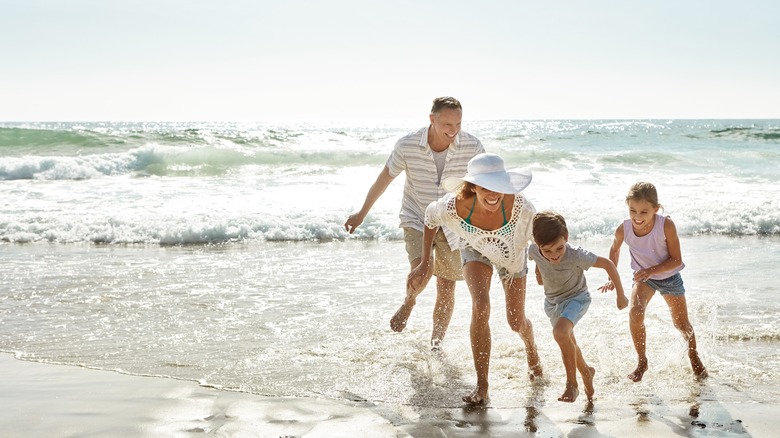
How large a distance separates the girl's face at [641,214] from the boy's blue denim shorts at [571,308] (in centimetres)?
66

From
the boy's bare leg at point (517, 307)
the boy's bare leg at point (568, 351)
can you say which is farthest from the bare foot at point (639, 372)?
the boy's bare leg at point (568, 351)

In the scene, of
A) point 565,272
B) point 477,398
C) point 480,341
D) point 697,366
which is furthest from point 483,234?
point 697,366

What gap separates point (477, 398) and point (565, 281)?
0.84 m

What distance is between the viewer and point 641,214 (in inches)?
192

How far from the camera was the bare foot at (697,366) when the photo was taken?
5039 millimetres

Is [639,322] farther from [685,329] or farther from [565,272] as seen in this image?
[565,272]

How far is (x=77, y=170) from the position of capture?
2061cm

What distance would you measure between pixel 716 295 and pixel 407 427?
14.8 feet

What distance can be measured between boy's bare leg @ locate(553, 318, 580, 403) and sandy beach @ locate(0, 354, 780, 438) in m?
0.13

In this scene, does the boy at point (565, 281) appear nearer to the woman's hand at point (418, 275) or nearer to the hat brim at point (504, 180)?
the hat brim at point (504, 180)

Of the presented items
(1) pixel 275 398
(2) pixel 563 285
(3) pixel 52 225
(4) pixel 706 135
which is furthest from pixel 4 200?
(4) pixel 706 135

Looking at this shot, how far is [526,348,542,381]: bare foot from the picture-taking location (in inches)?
198

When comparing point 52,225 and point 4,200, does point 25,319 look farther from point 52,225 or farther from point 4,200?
point 4,200

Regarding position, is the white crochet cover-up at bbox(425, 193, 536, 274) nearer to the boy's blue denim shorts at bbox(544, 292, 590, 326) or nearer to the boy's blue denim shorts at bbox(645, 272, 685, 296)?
the boy's blue denim shorts at bbox(544, 292, 590, 326)
